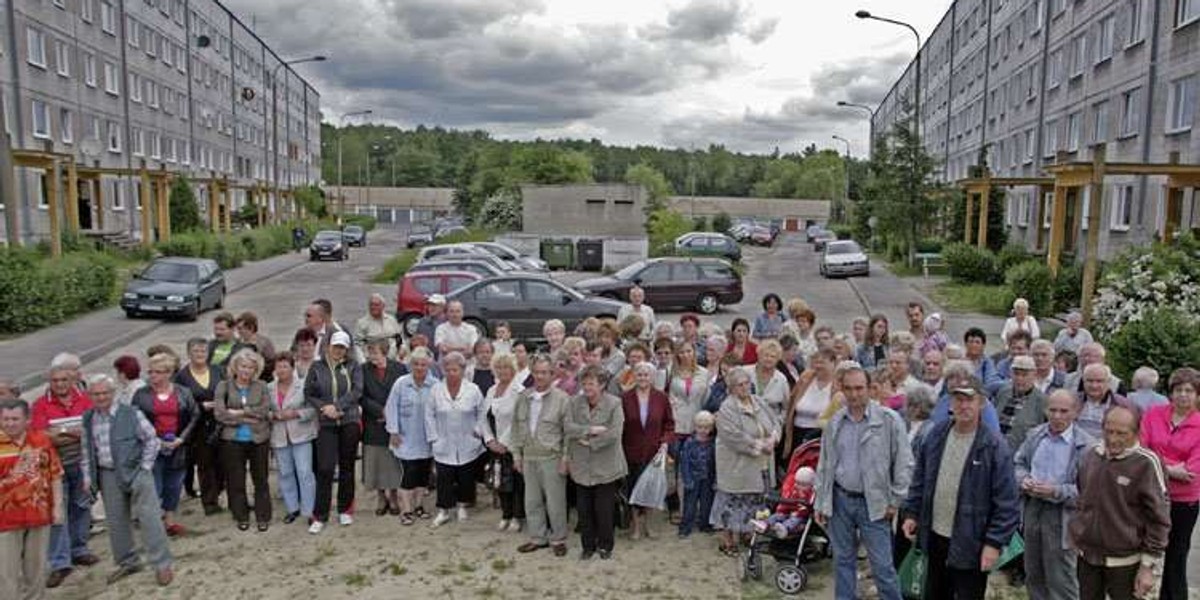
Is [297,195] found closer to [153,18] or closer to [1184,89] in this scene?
[153,18]

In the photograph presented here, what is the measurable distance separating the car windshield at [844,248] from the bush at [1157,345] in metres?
21.6

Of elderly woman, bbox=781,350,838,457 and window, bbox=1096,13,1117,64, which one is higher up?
window, bbox=1096,13,1117,64

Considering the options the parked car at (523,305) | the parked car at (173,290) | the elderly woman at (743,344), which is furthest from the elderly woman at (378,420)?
the parked car at (173,290)

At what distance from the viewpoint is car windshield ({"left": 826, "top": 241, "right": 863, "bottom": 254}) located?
1276 inches

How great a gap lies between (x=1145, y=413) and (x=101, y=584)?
7.52 m

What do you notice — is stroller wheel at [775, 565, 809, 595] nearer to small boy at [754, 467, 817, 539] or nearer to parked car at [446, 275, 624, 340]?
small boy at [754, 467, 817, 539]

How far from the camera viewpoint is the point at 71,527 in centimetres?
634

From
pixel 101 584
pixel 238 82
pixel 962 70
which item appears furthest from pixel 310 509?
pixel 238 82

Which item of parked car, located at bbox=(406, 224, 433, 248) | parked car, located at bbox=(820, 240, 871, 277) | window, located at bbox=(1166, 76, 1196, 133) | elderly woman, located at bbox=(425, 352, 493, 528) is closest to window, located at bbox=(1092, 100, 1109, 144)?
window, located at bbox=(1166, 76, 1196, 133)

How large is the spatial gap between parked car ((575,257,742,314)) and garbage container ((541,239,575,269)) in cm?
1340

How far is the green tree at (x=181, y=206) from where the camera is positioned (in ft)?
127

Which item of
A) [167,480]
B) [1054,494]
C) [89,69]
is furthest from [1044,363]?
[89,69]

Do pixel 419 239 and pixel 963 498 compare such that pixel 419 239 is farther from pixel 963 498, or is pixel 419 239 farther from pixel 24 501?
pixel 963 498

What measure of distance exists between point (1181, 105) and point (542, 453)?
897 inches
